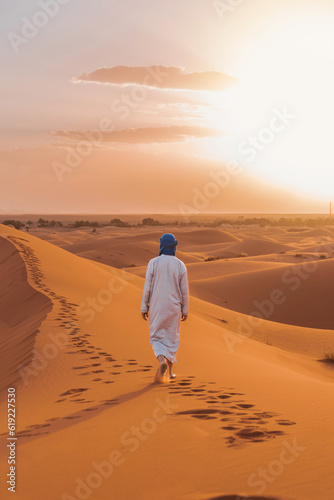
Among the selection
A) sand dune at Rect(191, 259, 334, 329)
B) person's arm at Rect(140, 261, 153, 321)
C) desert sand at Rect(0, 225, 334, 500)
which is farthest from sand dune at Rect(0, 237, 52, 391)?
sand dune at Rect(191, 259, 334, 329)

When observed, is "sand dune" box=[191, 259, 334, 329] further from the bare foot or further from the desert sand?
the bare foot

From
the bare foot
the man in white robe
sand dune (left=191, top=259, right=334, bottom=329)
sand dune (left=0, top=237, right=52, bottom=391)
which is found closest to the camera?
A: the bare foot

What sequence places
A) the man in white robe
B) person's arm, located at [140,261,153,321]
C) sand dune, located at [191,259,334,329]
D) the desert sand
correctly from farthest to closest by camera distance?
sand dune, located at [191,259,334,329] → person's arm, located at [140,261,153,321] → the man in white robe → the desert sand

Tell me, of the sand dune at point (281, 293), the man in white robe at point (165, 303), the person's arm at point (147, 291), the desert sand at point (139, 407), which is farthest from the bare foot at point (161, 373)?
the sand dune at point (281, 293)

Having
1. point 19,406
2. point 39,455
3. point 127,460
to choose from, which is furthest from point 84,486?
point 19,406

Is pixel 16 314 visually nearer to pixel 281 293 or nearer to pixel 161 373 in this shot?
pixel 161 373

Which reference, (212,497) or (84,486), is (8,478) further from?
(212,497)

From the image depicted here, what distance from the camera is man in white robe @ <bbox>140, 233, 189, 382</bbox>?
246 inches

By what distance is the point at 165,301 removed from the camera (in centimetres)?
630

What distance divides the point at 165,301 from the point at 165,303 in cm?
2

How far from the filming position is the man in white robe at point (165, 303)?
6.25 meters

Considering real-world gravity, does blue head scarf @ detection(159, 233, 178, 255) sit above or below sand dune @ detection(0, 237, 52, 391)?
above

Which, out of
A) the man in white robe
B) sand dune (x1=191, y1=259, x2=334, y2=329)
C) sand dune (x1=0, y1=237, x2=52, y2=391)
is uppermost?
the man in white robe

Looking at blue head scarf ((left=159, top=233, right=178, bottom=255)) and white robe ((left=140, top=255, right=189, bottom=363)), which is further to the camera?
blue head scarf ((left=159, top=233, right=178, bottom=255))
